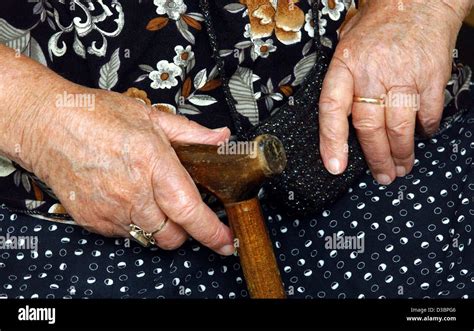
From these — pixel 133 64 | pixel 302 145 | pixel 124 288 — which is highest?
pixel 133 64

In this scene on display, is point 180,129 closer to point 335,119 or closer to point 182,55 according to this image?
point 182,55

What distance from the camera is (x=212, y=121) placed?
1.19 metres

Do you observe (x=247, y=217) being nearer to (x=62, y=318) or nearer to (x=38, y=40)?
(x=62, y=318)

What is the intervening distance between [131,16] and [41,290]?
371mm

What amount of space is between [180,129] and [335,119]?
21 centimetres

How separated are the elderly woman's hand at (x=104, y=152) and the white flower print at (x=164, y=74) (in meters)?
0.06

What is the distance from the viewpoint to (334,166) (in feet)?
3.88

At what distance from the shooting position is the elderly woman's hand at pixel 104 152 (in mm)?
1056

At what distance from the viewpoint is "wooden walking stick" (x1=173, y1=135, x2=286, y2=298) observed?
40.0 inches

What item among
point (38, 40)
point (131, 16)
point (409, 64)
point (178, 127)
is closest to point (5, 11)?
point (38, 40)

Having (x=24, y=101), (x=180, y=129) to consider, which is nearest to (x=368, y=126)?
(x=180, y=129)

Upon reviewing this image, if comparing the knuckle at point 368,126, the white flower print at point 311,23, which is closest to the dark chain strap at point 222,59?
the white flower print at point 311,23

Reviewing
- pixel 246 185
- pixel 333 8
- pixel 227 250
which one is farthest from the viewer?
pixel 333 8

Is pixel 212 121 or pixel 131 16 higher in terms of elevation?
pixel 131 16
